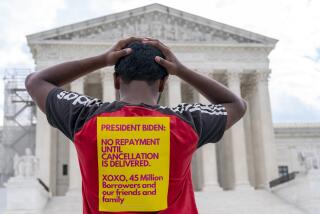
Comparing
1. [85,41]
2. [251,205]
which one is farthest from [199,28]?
[251,205]

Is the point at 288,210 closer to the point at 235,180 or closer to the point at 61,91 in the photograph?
the point at 235,180

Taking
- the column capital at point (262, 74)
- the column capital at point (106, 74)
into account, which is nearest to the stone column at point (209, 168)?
the column capital at point (262, 74)

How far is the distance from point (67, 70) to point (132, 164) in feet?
2.50

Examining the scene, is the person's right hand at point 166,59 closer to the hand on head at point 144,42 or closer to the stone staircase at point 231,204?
the hand on head at point 144,42

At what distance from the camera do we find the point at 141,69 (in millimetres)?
2713

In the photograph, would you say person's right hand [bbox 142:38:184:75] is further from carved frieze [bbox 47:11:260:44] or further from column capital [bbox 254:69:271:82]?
column capital [bbox 254:69:271:82]

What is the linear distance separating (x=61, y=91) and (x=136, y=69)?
18.3 inches

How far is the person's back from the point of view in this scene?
2.52 m

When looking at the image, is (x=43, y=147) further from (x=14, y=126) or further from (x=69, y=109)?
(x=69, y=109)

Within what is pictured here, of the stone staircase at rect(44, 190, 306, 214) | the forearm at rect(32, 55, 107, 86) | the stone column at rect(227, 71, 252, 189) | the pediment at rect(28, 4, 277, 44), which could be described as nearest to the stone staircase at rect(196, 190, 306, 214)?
the stone staircase at rect(44, 190, 306, 214)

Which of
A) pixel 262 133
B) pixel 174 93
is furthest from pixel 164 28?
pixel 262 133

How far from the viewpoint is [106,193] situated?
2.52 meters

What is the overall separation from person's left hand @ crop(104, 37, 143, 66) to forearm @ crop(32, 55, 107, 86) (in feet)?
0.36

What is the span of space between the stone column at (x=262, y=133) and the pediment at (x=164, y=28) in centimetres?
397
